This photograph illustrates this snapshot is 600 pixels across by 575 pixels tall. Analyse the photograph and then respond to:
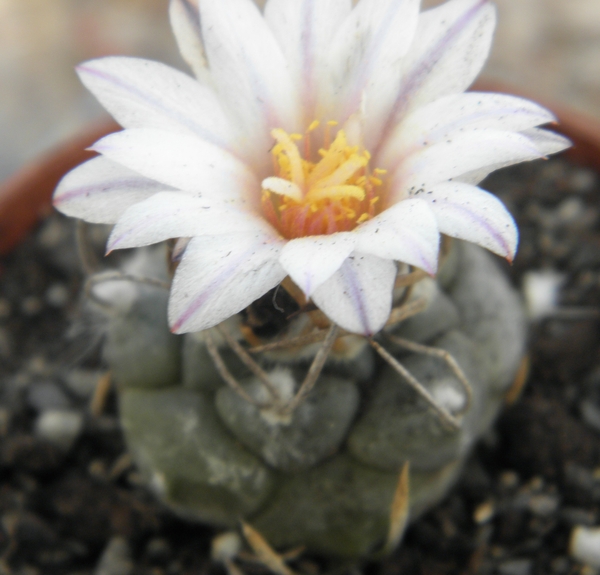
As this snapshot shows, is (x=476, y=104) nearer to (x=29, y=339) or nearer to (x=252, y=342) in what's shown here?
(x=252, y=342)

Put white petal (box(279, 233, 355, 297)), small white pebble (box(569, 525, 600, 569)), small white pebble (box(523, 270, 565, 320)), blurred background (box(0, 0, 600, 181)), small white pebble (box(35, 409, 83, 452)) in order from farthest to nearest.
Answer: blurred background (box(0, 0, 600, 181)), small white pebble (box(523, 270, 565, 320)), small white pebble (box(35, 409, 83, 452)), small white pebble (box(569, 525, 600, 569)), white petal (box(279, 233, 355, 297))

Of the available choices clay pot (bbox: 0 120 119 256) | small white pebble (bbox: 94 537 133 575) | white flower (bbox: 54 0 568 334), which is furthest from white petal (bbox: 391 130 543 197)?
clay pot (bbox: 0 120 119 256)

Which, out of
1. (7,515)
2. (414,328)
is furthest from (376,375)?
(7,515)

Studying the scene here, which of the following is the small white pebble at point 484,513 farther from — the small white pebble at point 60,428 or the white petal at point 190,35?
the white petal at point 190,35

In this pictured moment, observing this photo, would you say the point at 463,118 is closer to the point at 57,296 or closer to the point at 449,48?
the point at 449,48

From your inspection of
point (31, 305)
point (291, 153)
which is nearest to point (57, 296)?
point (31, 305)

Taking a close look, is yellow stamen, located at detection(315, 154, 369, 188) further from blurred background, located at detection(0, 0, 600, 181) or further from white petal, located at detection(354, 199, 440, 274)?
blurred background, located at detection(0, 0, 600, 181)
